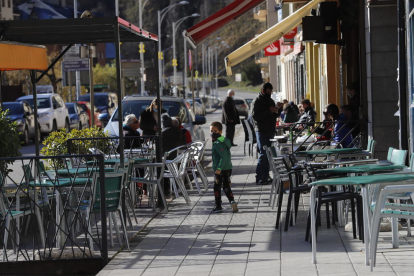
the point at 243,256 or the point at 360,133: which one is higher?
the point at 360,133

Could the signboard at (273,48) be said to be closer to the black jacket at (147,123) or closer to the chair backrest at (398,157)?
the black jacket at (147,123)

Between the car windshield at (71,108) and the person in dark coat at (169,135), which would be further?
the car windshield at (71,108)

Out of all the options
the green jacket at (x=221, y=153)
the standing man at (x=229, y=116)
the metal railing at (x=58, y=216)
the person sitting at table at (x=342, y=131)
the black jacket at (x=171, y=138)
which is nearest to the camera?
the metal railing at (x=58, y=216)

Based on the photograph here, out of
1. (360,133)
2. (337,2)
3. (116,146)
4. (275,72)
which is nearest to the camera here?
(360,133)

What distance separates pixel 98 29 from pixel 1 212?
3008mm

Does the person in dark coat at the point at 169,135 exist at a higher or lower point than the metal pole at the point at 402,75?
lower

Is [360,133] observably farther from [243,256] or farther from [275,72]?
[275,72]

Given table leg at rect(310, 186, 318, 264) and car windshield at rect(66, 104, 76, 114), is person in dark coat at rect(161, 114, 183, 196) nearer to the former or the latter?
table leg at rect(310, 186, 318, 264)

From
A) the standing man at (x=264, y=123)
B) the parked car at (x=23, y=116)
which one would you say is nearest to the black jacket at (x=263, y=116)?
the standing man at (x=264, y=123)

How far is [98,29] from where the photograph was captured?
10586mm

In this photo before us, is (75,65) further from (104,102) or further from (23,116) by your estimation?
(104,102)

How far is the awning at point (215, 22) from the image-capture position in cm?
1405

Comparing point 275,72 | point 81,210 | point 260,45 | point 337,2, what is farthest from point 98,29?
point 275,72

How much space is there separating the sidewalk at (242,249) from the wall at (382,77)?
4.95 ft
